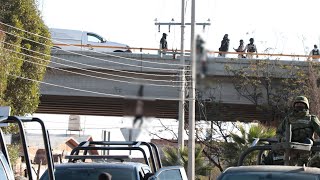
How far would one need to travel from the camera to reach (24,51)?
1284 inches

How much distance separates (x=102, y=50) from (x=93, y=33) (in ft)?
8.64

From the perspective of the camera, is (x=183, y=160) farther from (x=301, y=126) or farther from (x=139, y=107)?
(x=139, y=107)

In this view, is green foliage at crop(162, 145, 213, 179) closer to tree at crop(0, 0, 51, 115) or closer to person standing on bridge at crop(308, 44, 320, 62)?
tree at crop(0, 0, 51, 115)

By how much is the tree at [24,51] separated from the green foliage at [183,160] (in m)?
4.86

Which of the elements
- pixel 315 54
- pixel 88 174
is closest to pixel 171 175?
pixel 88 174

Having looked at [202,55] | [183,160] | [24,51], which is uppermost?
[24,51]

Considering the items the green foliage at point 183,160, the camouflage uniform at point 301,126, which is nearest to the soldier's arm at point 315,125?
the camouflage uniform at point 301,126

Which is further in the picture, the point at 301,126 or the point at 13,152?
the point at 13,152

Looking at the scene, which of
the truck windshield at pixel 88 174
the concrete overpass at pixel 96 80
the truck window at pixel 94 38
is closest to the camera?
the truck windshield at pixel 88 174

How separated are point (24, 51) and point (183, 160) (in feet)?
→ 23.0

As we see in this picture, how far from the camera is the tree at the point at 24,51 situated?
3170cm

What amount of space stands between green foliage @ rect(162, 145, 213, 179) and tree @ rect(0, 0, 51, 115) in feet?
15.9

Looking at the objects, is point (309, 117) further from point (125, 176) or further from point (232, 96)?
point (232, 96)

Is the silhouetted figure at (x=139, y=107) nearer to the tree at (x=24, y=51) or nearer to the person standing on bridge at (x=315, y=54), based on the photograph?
the tree at (x=24, y=51)
